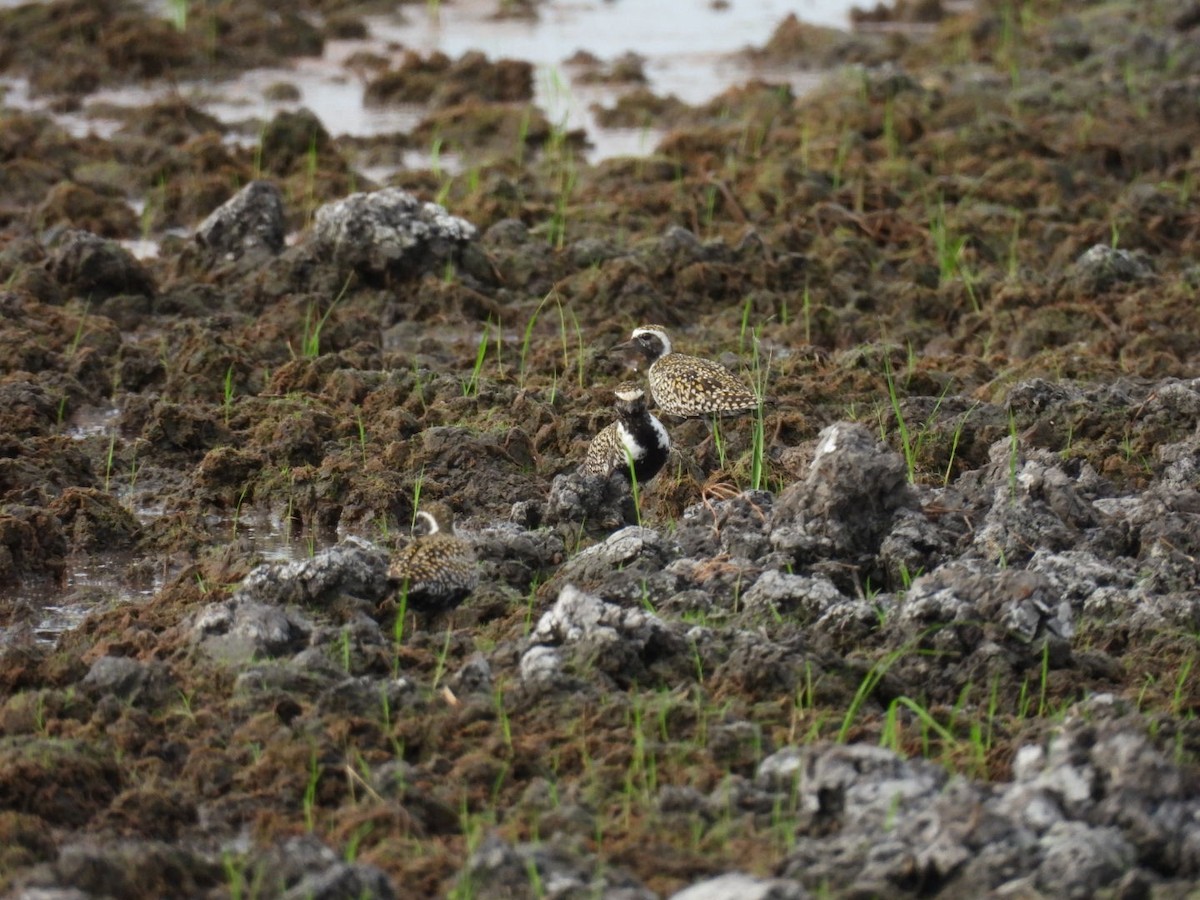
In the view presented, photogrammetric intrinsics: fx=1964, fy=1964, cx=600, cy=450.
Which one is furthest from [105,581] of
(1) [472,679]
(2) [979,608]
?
(2) [979,608]

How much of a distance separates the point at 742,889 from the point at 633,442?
3.36 m

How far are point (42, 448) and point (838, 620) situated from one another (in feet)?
13.3

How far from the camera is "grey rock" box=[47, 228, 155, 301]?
11.4 m

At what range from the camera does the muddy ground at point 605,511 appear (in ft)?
18.9

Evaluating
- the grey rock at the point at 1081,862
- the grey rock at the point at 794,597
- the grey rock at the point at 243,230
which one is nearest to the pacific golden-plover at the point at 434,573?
the grey rock at the point at 794,597

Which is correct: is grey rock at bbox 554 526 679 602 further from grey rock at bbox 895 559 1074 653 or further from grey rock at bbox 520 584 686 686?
grey rock at bbox 895 559 1074 653

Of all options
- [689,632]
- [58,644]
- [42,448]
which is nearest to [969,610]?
[689,632]

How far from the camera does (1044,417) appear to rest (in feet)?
30.8

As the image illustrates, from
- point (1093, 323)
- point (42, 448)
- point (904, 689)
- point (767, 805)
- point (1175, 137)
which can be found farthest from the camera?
point (1175, 137)

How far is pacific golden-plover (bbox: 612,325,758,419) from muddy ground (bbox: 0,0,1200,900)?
0.27 meters

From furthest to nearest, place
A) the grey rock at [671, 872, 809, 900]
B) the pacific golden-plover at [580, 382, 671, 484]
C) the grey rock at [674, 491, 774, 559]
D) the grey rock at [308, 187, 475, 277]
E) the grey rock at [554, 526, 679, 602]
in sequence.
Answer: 1. the grey rock at [308, 187, 475, 277]
2. the pacific golden-plover at [580, 382, 671, 484]
3. the grey rock at [674, 491, 774, 559]
4. the grey rock at [554, 526, 679, 602]
5. the grey rock at [671, 872, 809, 900]

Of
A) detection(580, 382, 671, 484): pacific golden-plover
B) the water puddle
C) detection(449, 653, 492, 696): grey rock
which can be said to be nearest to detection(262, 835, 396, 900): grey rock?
detection(449, 653, 492, 696): grey rock

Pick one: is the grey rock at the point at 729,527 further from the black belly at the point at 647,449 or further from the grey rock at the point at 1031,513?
the grey rock at the point at 1031,513

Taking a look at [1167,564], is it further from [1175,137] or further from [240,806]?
[1175,137]
